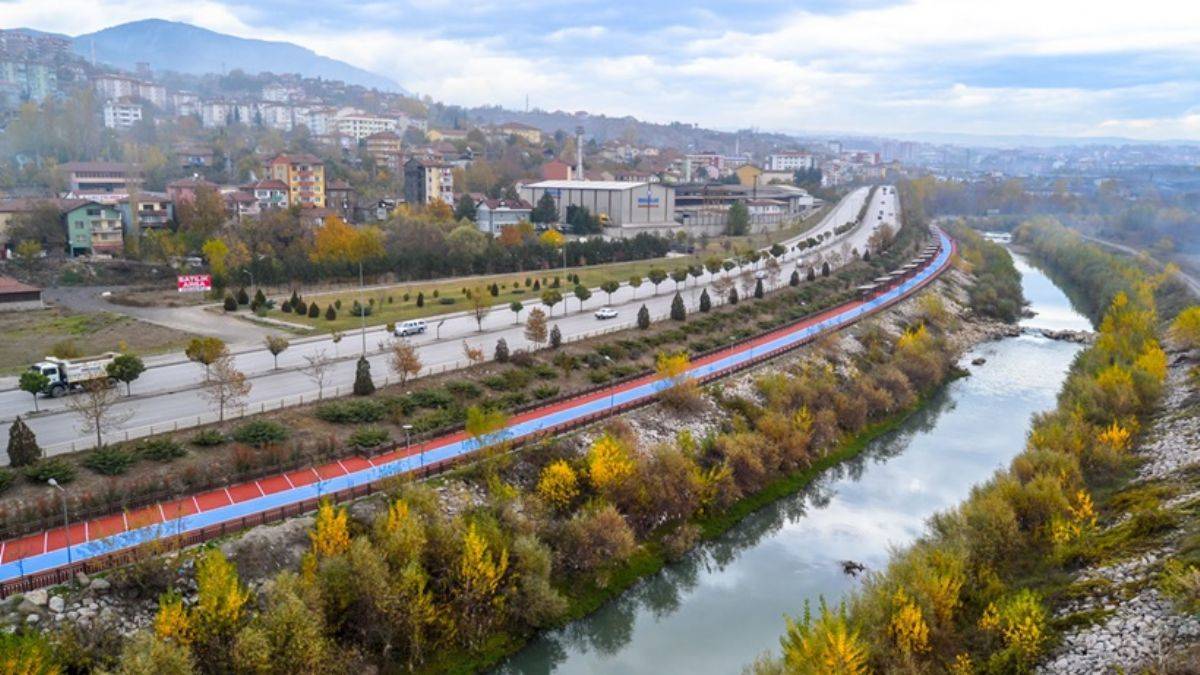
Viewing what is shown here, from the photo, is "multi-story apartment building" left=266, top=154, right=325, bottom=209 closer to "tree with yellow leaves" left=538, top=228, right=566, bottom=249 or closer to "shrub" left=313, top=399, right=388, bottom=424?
"tree with yellow leaves" left=538, top=228, right=566, bottom=249

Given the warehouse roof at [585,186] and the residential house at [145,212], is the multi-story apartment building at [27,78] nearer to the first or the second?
the residential house at [145,212]

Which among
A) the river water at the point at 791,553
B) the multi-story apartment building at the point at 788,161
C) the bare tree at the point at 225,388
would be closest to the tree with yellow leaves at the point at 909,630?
the river water at the point at 791,553

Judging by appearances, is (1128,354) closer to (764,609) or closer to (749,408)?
(749,408)

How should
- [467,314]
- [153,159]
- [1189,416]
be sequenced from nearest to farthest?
[1189,416] → [467,314] → [153,159]

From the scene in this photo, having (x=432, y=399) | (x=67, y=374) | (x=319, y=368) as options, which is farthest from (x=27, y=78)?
(x=432, y=399)

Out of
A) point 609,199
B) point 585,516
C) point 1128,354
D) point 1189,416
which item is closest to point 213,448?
point 585,516
